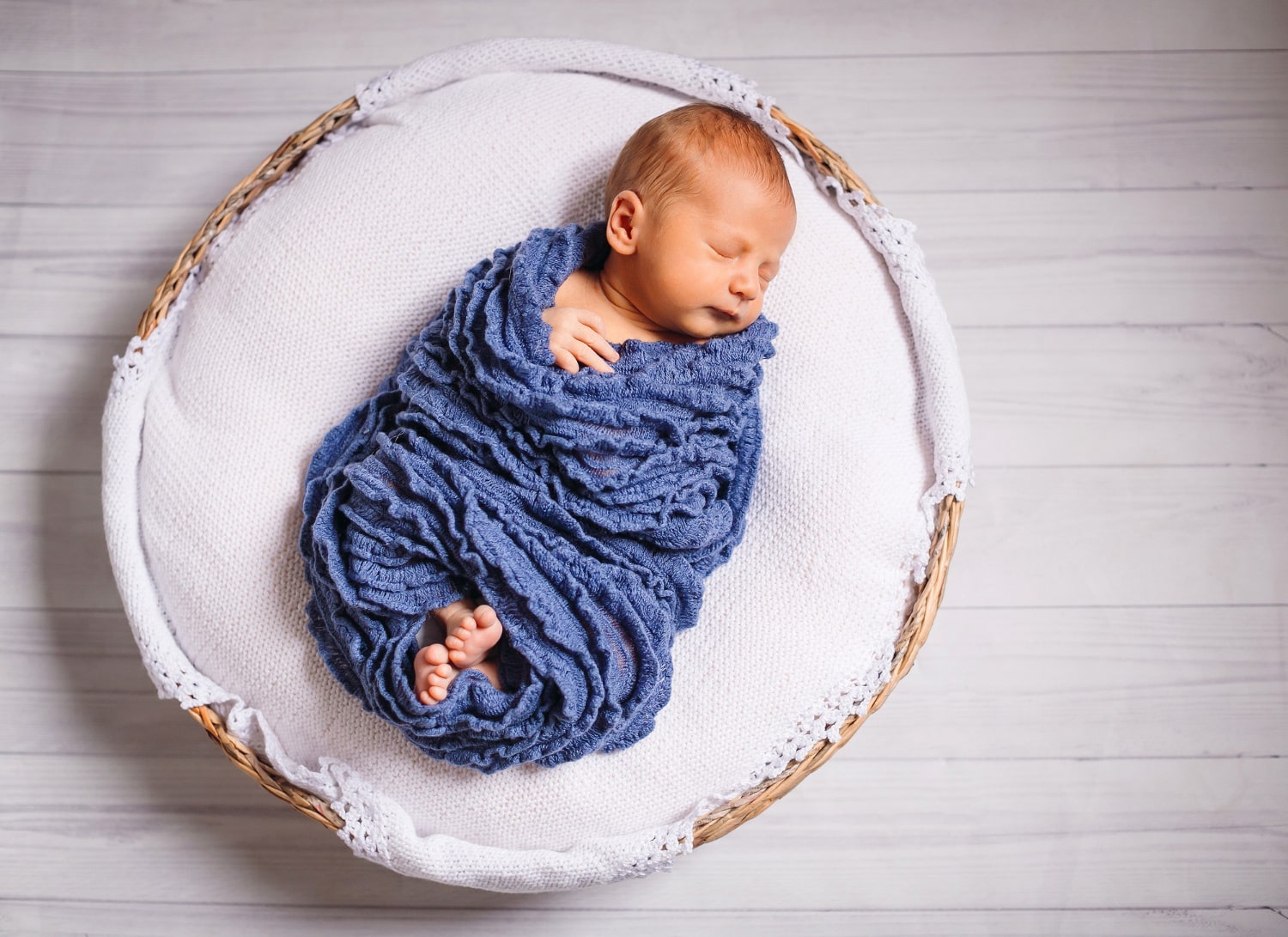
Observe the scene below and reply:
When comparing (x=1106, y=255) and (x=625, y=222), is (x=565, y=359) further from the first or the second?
(x=1106, y=255)

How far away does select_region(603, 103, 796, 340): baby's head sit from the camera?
3.63ft

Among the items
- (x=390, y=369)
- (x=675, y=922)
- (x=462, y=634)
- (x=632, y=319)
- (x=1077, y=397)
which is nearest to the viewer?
(x=462, y=634)

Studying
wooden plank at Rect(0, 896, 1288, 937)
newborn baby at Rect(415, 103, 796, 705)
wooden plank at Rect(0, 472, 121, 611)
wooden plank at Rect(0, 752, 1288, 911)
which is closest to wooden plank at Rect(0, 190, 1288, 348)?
wooden plank at Rect(0, 472, 121, 611)

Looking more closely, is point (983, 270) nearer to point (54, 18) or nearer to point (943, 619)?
point (943, 619)

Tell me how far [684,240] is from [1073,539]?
83 centimetres

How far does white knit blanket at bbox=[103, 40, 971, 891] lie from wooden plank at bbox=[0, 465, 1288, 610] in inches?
12.7

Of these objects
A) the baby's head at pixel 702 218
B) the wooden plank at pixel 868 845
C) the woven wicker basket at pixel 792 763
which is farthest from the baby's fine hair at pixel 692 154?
the wooden plank at pixel 868 845

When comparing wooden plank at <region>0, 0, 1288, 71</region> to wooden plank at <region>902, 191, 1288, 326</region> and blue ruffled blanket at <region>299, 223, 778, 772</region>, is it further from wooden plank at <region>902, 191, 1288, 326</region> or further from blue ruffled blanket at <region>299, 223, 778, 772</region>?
blue ruffled blanket at <region>299, 223, 778, 772</region>

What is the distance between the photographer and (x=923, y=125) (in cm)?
163

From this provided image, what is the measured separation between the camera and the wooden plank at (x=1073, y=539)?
60.3 inches

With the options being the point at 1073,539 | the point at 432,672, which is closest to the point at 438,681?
the point at 432,672

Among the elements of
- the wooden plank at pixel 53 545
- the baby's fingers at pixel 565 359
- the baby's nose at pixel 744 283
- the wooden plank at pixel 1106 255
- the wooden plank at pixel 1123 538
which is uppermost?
the wooden plank at pixel 1106 255

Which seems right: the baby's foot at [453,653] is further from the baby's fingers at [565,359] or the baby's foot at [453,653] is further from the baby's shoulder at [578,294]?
the baby's shoulder at [578,294]

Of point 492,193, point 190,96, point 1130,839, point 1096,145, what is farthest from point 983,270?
point 190,96
